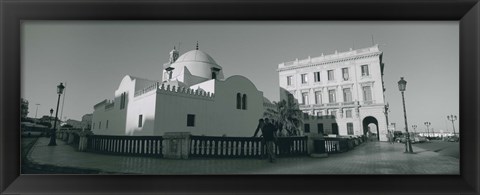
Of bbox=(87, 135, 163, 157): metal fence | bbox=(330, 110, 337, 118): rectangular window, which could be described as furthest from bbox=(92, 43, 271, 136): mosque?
Answer: bbox=(330, 110, 337, 118): rectangular window

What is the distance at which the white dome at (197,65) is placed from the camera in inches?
659

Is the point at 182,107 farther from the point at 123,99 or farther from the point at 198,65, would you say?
the point at 198,65

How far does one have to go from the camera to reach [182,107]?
37.3 ft

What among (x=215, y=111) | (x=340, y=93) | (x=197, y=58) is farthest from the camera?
(x=197, y=58)

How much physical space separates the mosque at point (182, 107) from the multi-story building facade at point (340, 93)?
2846mm

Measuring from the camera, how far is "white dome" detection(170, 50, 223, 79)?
55.0ft

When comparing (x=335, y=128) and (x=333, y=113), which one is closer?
(x=335, y=128)

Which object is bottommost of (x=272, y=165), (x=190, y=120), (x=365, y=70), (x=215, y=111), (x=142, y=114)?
(x=272, y=165)

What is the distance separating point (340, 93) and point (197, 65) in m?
9.77

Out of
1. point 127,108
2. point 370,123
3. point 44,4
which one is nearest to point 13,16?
point 44,4

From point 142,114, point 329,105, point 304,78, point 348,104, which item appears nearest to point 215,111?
point 142,114

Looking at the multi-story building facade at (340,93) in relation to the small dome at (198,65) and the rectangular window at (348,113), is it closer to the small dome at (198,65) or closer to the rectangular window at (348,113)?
the rectangular window at (348,113)

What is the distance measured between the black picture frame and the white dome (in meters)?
12.0

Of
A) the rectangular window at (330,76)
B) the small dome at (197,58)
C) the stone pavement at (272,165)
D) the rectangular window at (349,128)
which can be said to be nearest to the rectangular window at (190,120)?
the stone pavement at (272,165)
